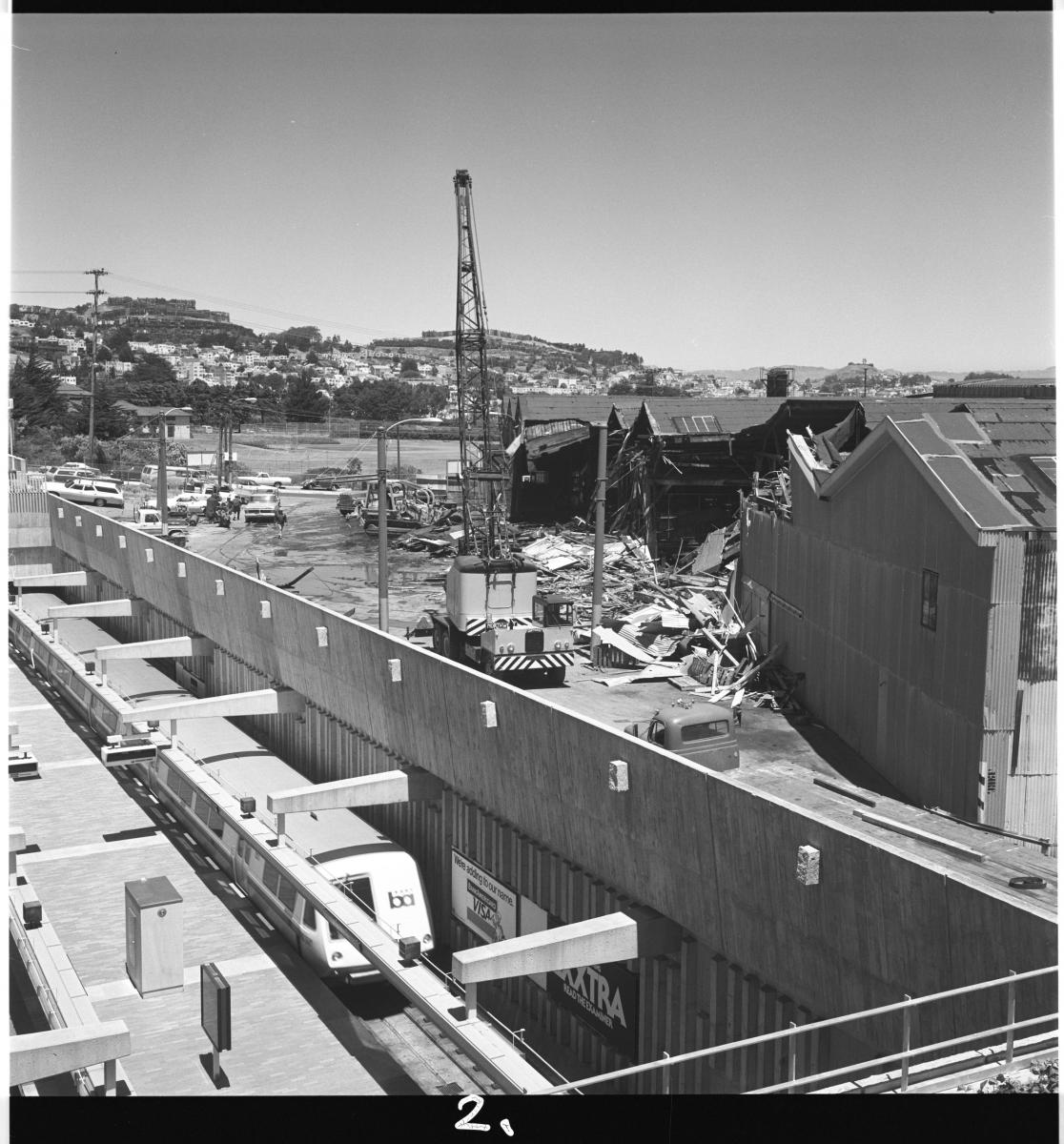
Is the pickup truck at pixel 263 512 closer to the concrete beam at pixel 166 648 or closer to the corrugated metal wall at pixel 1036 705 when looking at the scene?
the concrete beam at pixel 166 648

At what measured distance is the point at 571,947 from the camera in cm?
1205

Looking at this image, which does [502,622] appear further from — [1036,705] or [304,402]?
[304,402]

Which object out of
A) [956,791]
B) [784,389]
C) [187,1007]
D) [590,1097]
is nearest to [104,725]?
[187,1007]

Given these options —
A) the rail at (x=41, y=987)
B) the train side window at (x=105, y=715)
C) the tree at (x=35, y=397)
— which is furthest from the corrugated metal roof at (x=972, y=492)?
the tree at (x=35, y=397)

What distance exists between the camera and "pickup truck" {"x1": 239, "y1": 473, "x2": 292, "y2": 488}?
7481cm

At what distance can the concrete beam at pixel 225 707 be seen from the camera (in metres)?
22.0

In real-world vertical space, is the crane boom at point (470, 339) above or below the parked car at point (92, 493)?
above

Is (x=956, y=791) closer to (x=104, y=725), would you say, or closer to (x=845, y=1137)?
(x=845, y=1137)

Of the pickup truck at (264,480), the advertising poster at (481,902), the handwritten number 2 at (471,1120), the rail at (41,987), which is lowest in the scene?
the advertising poster at (481,902)

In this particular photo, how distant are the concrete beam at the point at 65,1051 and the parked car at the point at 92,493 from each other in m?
49.9

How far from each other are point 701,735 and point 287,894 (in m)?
7.00

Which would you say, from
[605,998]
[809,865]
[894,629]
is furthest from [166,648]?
[809,865]

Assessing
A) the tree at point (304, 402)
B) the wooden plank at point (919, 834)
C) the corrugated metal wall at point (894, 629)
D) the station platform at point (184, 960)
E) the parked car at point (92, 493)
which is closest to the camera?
the station platform at point (184, 960)

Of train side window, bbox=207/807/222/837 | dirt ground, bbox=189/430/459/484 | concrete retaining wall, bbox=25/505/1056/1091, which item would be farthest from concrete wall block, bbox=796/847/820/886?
dirt ground, bbox=189/430/459/484
